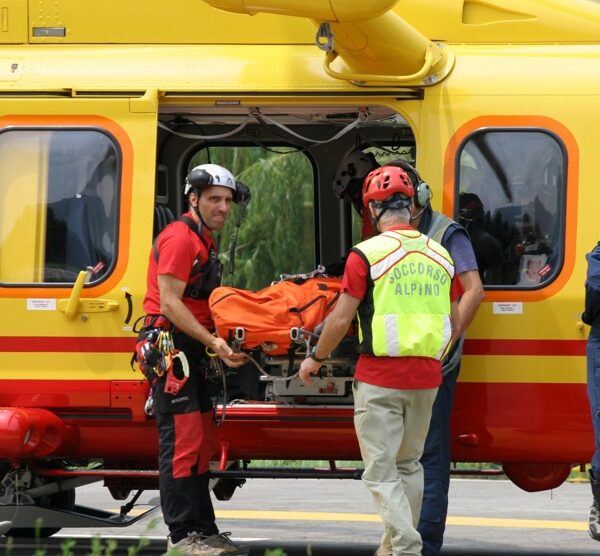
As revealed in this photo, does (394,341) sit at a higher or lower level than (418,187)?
lower

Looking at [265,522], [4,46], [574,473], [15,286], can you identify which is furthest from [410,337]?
[574,473]

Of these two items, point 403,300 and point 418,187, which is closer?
point 403,300

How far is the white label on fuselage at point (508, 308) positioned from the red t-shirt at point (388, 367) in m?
A: 0.93

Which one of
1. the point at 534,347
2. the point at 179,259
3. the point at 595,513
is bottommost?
the point at 595,513

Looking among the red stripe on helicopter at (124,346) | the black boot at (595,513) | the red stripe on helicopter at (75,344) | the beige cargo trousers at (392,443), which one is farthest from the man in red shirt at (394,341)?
the red stripe on helicopter at (75,344)

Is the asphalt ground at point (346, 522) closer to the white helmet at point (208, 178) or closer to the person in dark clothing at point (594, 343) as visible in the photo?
the person in dark clothing at point (594, 343)

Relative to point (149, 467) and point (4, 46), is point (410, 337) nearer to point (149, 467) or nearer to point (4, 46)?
point (149, 467)

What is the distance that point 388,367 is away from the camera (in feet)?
21.7

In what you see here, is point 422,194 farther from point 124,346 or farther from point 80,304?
point 80,304

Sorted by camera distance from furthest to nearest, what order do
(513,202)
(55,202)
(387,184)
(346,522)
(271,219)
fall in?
1. (271,219)
2. (346,522)
3. (55,202)
4. (513,202)
5. (387,184)

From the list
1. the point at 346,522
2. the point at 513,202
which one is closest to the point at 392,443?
the point at 513,202

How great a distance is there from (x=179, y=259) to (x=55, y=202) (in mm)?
974

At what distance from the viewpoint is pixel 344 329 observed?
665 cm

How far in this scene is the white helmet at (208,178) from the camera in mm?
7406
